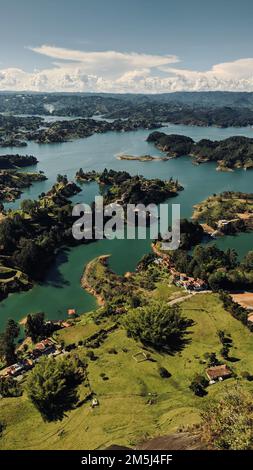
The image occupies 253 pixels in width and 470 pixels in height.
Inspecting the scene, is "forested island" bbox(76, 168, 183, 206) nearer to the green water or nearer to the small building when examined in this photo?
the green water

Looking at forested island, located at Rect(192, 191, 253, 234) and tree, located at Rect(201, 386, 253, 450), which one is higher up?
forested island, located at Rect(192, 191, 253, 234)

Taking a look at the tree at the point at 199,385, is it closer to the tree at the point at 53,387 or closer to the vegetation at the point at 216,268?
the tree at the point at 53,387

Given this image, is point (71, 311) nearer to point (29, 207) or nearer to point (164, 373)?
point (164, 373)

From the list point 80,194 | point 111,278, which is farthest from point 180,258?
point 80,194

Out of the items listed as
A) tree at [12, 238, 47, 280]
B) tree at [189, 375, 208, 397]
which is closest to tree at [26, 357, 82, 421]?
tree at [189, 375, 208, 397]

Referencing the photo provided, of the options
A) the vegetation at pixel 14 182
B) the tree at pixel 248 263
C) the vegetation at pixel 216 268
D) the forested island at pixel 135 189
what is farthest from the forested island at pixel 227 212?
the vegetation at pixel 14 182

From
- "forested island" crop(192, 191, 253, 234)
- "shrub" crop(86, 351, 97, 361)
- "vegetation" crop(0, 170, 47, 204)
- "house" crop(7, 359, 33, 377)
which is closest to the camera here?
"house" crop(7, 359, 33, 377)
